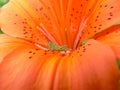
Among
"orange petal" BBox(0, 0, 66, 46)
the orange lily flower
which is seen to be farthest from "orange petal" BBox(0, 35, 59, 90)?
"orange petal" BBox(0, 0, 66, 46)

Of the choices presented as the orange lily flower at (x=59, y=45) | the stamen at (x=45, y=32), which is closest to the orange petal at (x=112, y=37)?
the orange lily flower at (x=59, y=45)

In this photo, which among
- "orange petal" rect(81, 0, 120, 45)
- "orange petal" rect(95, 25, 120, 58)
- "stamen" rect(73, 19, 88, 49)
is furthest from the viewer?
"stamen" rect(73, 19, 88, 49)

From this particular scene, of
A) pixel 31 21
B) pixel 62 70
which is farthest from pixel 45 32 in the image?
pixel 62 70

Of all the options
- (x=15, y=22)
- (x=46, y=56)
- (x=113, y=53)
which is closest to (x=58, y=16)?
(x=15, y=22)

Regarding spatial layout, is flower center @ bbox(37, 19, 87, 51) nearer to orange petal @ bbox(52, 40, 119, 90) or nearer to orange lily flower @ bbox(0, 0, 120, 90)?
orange lily flower @ bbox(0, 0, 120, 90)

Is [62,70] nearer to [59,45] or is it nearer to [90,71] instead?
[90,71]

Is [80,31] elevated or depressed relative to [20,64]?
elevated
